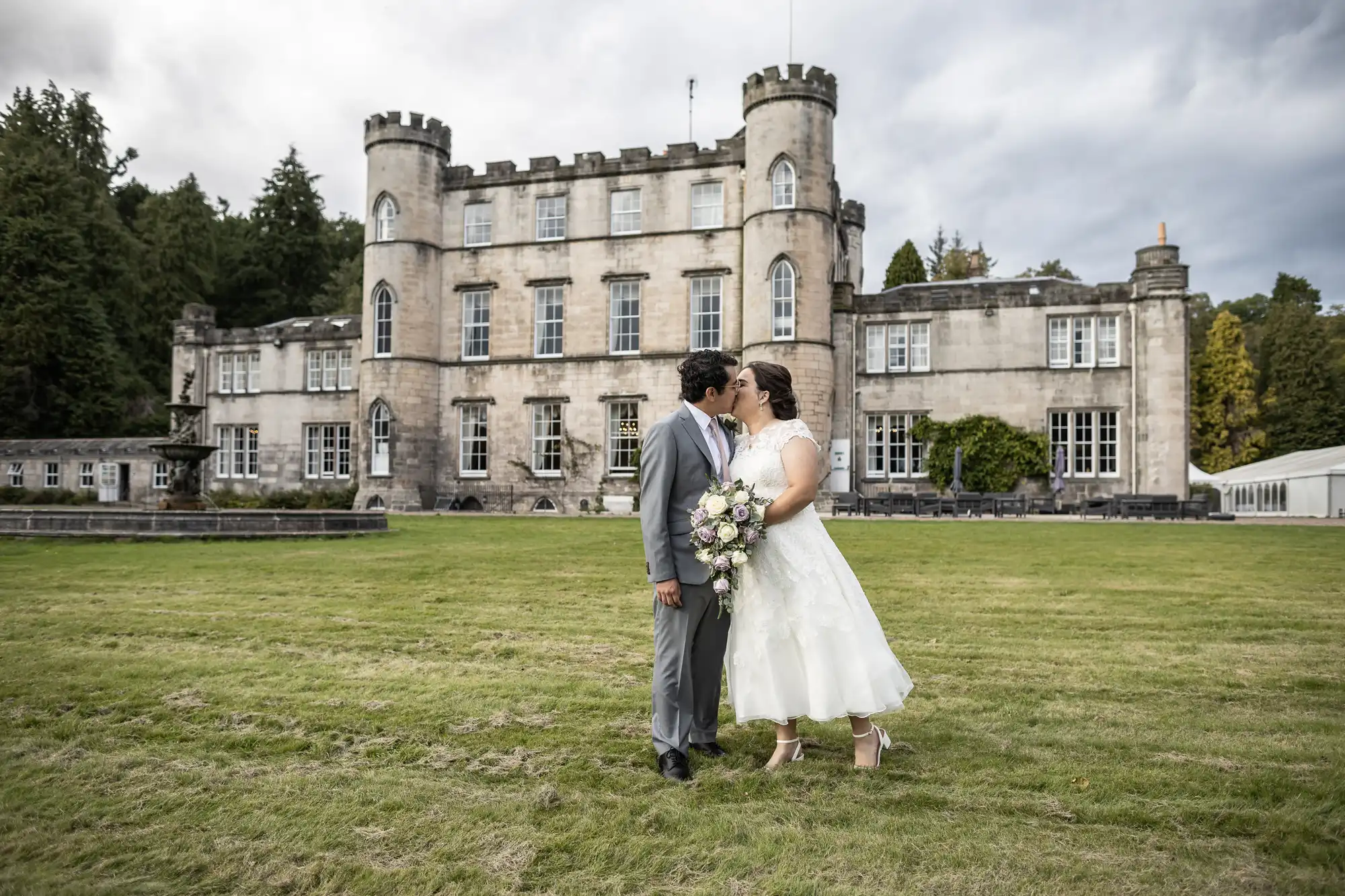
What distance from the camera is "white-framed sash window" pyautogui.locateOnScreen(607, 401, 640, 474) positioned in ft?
104

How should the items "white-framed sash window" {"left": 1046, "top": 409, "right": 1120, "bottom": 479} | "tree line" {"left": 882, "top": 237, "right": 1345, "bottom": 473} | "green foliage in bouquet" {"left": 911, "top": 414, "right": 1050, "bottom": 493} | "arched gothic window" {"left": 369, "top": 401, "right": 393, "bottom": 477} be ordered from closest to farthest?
1. "white-framed sash window" {"left": 1046, "top": 409, "right": 1120, "bottom": 479}
2. "green foliage in bouquet" {"left": 911, "top": 414, "right": 1050, "bottom": 493}
3. "arched gothic window" {"left": 369, "top": 401, "right": 393, "bottom": 477}
4. "tree line" {"left": 882, "top": 237, "right": 1345, "bottom": 473}

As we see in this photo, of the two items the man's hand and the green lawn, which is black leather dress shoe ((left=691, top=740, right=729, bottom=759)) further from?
the man's hand

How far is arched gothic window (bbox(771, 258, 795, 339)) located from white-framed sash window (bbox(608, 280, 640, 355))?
16.9 ft

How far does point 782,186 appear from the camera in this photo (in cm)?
2922

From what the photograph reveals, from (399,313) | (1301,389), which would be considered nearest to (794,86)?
(399,313)

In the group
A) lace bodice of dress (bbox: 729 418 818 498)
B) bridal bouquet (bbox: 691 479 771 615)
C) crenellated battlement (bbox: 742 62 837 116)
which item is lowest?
bridal bouquet (bbox: 691 479 771 615)

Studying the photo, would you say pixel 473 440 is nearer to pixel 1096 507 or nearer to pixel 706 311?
pixel 706 311

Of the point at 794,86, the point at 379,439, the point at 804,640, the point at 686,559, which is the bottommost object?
the point at 804,640

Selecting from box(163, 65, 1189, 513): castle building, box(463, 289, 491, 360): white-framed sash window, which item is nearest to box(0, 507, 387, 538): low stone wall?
box(163, 65, 1189, 513): castle building

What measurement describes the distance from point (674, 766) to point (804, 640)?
81 cm

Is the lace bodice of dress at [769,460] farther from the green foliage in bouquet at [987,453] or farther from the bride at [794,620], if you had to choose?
the green foliage in bouquet at [987,453]

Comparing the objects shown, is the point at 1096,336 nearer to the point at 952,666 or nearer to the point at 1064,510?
the point at 1064,510

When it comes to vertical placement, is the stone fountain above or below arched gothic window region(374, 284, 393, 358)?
below

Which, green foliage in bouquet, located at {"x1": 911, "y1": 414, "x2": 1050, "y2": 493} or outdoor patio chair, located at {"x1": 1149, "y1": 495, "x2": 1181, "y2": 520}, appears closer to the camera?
outdoor patio chair, located at {"x1": 1149, "y1": 495, "x2": 1181, "y2": 520}
